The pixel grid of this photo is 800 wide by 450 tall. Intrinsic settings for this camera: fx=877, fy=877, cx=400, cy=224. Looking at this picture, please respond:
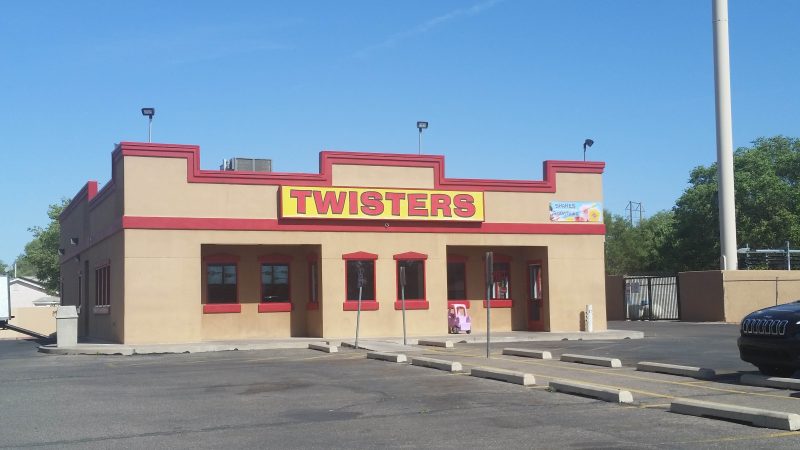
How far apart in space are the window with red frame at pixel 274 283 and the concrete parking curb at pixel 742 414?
19661mm

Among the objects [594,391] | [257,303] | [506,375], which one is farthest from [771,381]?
[257,303]

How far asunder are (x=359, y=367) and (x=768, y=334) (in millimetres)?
7970

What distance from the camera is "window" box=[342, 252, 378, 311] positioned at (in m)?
28.2

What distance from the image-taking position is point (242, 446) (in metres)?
9.09

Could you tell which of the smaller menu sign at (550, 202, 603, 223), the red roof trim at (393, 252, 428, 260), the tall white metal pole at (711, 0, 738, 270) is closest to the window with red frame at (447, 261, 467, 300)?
the red roof trim at (393, 252, 428, 260)

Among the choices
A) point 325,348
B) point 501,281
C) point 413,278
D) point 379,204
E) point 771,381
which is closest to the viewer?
point 771,381

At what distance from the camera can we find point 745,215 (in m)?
56.5

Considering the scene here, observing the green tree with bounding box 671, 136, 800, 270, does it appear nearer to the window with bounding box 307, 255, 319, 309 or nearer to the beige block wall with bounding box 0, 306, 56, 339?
the window with bounding box 307, 255, 319, 309

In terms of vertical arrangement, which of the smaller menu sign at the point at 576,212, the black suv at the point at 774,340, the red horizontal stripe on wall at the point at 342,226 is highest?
the smaller menu sign at the point at 576,212

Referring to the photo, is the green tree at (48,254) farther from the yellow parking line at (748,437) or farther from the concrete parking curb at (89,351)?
the yellow parking line at (748,437)

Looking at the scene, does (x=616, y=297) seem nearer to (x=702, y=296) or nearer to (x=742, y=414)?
(x=702, y=296)

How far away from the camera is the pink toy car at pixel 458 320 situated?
2938 centimetres

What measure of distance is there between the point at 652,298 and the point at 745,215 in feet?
62.3

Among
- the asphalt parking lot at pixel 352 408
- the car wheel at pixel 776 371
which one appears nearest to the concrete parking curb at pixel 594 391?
the asphalt parking lot at pixel 352 408
